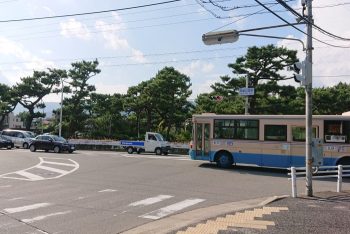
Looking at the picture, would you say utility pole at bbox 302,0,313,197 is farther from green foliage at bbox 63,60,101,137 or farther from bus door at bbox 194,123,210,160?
green foliage at bbox 63,60,101,137

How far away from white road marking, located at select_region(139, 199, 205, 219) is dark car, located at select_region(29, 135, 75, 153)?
25.3 meters

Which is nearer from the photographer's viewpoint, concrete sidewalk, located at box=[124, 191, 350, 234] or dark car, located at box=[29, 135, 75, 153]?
concrete sidewalk, located at box=[124, 191, 350, 234]

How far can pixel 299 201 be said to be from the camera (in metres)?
12.4

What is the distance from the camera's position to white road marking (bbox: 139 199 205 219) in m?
10.5

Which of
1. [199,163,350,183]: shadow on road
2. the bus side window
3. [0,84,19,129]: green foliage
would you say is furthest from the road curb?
[0,84,19,129]: green foliage

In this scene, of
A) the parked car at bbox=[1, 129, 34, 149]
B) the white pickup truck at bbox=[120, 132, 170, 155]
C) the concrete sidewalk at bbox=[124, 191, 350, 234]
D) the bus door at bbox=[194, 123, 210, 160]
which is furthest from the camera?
the parked car at bbox=[1, 129, 34, 149]

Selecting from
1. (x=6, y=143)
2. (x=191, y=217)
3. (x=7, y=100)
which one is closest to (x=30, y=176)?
(x=191, y=217)

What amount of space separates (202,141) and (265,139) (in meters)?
3.69

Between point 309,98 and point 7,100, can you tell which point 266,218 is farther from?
point 7,100

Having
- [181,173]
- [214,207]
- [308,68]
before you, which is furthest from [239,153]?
[214,207]

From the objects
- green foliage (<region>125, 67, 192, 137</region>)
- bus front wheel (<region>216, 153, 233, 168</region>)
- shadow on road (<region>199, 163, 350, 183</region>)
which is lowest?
shadow on road (<region>199, 163, 350, 183</region>)

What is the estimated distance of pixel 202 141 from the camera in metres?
24.3

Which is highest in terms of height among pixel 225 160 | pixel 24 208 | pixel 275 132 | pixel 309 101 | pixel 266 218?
pixel 309 101

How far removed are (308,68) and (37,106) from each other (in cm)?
5160
